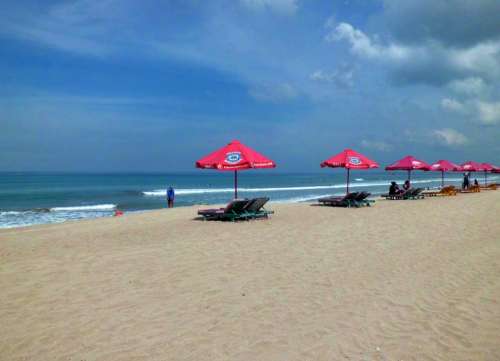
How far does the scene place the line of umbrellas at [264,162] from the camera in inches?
500

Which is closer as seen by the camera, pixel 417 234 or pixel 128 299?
pixel 128 299

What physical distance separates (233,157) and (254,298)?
313 inches

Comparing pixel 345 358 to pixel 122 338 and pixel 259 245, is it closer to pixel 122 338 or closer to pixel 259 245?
pixel 122 338

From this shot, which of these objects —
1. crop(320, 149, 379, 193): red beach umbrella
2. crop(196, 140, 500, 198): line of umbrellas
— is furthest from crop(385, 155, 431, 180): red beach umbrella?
crop(320, 149, 379, 193): red beach umbrella

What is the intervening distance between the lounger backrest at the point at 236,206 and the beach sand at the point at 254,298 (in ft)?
10.2

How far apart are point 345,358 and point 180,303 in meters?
2.20

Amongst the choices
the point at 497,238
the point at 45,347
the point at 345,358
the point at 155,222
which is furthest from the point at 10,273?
the point at 497,238

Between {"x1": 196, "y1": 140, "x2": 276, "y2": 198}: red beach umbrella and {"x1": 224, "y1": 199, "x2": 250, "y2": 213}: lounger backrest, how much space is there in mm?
426

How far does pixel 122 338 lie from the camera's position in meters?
4.06

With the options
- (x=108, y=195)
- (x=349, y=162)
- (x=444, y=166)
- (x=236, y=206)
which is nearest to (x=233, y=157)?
(x=236, y=206)

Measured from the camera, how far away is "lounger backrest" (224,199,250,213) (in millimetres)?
13086

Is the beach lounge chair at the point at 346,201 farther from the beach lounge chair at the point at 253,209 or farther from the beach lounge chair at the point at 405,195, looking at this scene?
the beach lounge chair at the point at 253,209

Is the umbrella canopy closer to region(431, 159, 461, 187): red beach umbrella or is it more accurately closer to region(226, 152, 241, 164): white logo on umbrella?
region(431, 159, 461, 187): red beach umbrella

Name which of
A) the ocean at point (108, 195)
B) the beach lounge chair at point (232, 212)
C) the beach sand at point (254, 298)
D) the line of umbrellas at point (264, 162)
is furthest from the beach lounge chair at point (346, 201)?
the ocean at point (108, 195)
